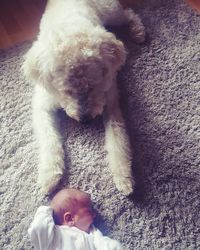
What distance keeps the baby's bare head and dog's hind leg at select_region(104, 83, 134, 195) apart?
Result: 189 millimetres

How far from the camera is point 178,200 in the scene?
1537 millimetres

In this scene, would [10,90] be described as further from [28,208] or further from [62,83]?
[28,208]

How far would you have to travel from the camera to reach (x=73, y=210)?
1391mm

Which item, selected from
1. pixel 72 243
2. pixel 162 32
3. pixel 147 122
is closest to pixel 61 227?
pixel 72 243

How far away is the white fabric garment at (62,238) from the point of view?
133cm

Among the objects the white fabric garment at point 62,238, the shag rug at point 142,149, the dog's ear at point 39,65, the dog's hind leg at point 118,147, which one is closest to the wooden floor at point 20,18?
the shag rug at point 142,149

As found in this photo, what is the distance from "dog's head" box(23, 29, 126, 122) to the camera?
149 centimetres

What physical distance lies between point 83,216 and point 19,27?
1.37m

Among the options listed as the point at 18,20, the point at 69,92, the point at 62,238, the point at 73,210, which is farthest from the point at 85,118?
the point at 18,20

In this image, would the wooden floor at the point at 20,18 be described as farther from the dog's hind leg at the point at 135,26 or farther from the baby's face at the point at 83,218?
the baby's face at the point at 83,218

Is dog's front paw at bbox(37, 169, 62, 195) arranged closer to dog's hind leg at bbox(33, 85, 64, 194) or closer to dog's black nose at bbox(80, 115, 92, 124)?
dog's hind leg at bbox(33, 85, 64, 194)

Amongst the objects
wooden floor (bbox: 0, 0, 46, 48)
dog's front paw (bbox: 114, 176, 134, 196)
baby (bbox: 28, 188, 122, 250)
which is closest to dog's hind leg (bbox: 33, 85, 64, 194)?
baby (bbox: 28, 188, 122, 250)

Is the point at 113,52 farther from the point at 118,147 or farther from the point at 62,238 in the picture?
the point at 62,238

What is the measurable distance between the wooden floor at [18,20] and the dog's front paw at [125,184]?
1.11 meters
